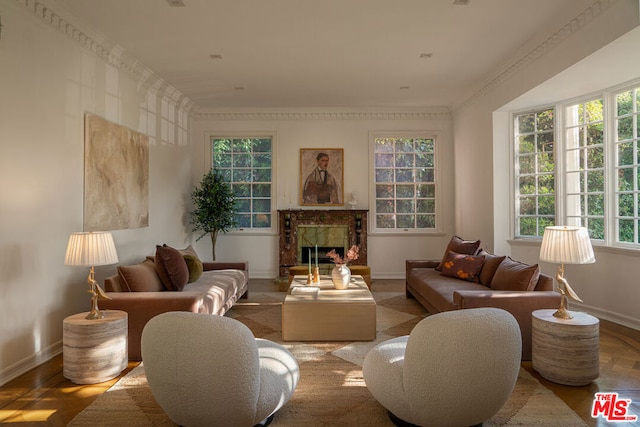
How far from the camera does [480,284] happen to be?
503cm

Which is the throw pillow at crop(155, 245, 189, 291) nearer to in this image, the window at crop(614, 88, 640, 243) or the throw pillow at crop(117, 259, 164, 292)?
the throw pillow at crop(117, 259, 164, 292)

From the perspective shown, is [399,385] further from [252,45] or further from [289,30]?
[252,45]

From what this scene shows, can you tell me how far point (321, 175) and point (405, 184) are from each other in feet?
5.23

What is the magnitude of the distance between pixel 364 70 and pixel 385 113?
7.51ft

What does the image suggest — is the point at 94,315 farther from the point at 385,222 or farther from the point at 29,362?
the point at 385,222

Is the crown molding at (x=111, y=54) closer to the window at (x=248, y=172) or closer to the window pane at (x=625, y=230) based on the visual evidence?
the window at (x=248, y=172)

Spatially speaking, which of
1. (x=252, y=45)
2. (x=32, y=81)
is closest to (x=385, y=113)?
(x=252, y=45)

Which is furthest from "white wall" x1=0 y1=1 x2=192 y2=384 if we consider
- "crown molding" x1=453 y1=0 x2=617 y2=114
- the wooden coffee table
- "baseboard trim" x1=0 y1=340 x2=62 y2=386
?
"crown molding" x1=453 y1=0 x2=617 y2=114

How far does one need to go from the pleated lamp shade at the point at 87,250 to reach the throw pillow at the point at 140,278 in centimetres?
66

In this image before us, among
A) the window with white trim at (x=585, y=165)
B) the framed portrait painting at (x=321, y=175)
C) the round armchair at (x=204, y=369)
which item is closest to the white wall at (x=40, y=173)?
the round armchair at (x=204, y=369)

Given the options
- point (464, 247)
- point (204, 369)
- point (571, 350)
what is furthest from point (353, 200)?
point (204, 369)

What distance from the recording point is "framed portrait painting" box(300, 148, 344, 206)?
8.12 meters

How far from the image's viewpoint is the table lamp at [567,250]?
334 centimetres

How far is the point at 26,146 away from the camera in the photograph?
366 cm
